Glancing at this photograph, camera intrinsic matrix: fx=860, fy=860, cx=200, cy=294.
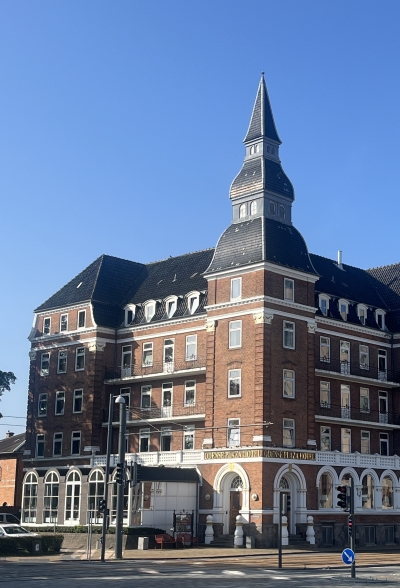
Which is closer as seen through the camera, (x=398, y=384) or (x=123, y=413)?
(x=123, y=413)

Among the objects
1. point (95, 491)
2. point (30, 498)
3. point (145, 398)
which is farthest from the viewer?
point (145, 398)

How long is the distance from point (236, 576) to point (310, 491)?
964 inches

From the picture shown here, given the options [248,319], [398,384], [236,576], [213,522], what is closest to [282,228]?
[248,319]

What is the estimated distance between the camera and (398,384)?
67938 millimetres

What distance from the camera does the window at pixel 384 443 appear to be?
2640 inches

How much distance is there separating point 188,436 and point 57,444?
1231 cm

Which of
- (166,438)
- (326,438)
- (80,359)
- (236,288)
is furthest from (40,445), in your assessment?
(326,438)

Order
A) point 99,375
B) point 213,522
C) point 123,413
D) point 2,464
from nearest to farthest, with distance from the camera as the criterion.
Answer: 1. point 123,413
2. point 213,522
3. point 99,375
4. point 2,464

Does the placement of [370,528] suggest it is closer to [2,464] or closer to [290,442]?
[290,442]

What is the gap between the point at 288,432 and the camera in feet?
187

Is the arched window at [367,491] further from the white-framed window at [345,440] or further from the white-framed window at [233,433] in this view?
the white-framed window at [233,433]

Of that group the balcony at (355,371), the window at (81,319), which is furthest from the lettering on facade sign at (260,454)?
the window at (81,319)

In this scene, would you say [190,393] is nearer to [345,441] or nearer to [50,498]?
[345,441]

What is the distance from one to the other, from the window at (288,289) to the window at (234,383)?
626 centimetres
